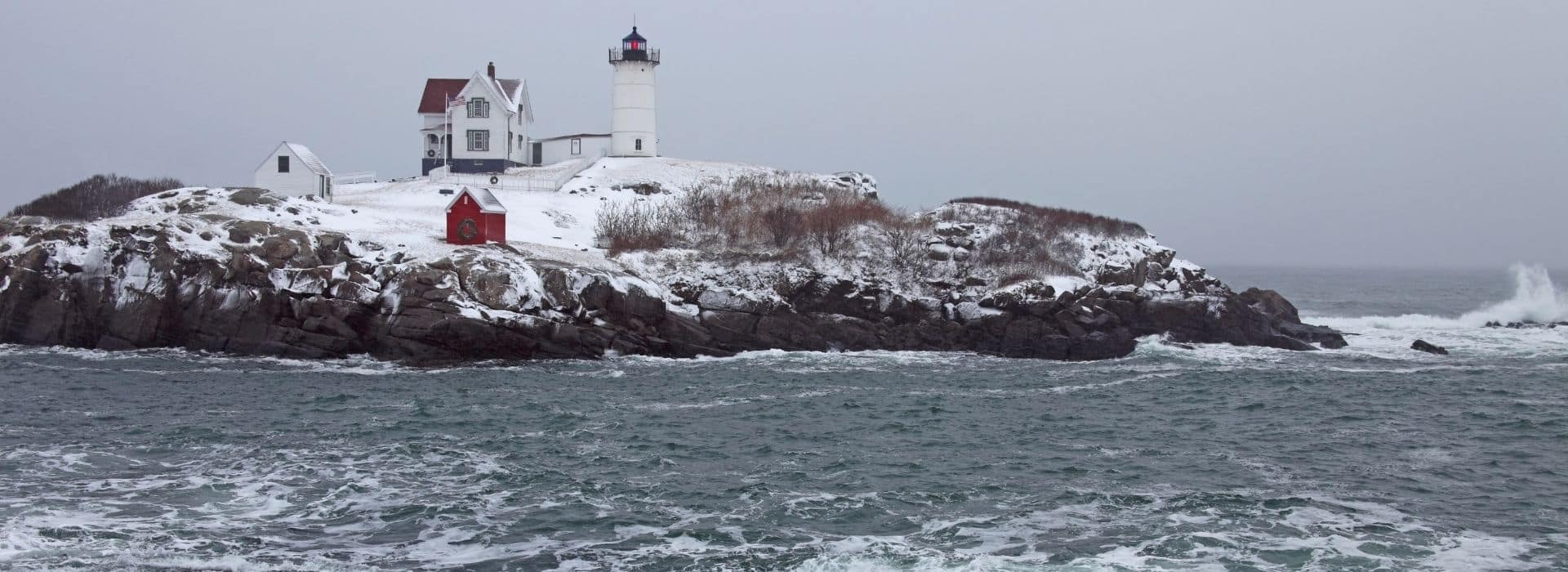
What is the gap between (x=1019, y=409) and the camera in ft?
96.3

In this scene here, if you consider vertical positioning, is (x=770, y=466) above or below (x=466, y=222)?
below

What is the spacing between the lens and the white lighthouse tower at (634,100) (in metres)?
73.3

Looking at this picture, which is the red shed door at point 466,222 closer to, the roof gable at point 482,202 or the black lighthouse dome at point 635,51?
the roof gable at point 482,202

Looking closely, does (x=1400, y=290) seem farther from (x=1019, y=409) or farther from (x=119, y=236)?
(x=119, y=236)

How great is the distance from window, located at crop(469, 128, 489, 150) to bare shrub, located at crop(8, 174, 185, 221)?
15689mm

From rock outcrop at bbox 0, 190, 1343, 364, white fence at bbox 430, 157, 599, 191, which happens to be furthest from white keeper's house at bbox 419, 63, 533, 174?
rock outcrop at bbox 0, 190, 1343, 364

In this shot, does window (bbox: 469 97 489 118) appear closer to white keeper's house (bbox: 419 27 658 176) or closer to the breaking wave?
white keeper's house (bbox: 419 27 658 176)

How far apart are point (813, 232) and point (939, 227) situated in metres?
5.89

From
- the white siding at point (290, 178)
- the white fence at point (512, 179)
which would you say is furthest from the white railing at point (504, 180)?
the white siding at point (290, 178)

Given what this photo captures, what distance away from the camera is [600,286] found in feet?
132

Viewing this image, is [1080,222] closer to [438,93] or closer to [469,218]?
[469,218]

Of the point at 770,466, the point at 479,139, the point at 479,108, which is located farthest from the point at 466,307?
the point at 479,108

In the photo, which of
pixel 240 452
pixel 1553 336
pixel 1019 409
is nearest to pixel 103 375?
pixel 240 452

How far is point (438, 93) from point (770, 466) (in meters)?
52.1
